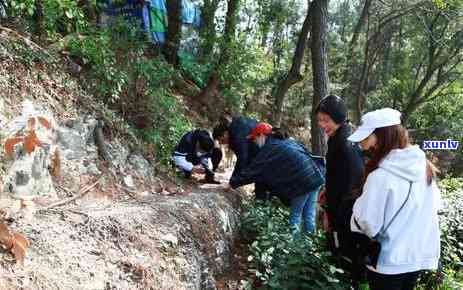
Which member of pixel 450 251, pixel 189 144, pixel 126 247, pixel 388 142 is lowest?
pixel 450 251

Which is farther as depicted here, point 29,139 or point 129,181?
point 129,181

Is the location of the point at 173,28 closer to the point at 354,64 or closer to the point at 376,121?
the point at 376,121

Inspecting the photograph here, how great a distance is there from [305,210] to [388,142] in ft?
8.32

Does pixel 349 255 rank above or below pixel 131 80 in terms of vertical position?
below

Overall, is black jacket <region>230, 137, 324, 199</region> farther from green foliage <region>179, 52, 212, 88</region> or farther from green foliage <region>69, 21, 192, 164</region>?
green foliage <region>179, 52, 212, 88</region>

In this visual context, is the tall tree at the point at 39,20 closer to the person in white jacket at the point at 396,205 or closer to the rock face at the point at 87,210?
the rock face at the point at 87,210

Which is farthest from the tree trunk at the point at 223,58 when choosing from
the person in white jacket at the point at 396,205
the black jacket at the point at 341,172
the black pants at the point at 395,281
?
the black pants at the point at 395,281

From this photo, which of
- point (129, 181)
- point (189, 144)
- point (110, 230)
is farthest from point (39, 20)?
point (110, 230)

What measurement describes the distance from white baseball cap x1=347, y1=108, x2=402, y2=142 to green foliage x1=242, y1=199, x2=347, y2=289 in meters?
1.21

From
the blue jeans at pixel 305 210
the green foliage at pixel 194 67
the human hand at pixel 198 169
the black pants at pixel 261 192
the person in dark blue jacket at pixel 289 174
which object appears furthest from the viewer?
the green foliage at pixel 194 67

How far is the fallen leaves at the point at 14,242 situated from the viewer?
101 inches

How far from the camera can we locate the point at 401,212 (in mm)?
2916

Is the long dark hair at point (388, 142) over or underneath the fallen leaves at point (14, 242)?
over

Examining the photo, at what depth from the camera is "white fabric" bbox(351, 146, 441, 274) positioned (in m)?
2.88
